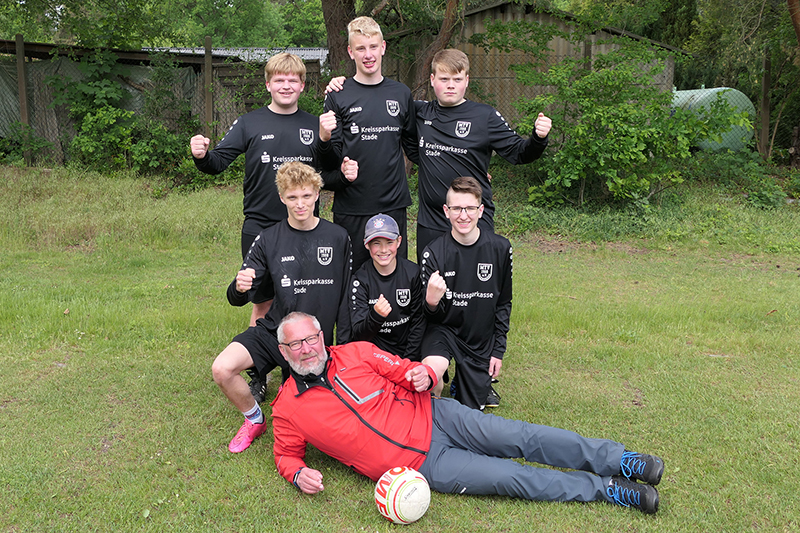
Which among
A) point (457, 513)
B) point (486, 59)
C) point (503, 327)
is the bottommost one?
point (457, 513)

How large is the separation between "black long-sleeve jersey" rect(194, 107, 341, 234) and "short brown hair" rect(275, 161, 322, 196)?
56 centimetres

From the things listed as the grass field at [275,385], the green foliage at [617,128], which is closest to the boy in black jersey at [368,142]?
the grass field at [275,385]

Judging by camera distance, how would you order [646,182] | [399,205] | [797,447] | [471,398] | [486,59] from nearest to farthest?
[797,447]
[471,398]
[399,205]
[646,182]
[486,59]

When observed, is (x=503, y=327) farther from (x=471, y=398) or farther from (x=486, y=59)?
(x=486, y=59)

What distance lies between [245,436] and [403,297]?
1.39 metres

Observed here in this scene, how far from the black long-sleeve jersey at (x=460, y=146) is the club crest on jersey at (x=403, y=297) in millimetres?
726

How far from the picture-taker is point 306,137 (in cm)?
497

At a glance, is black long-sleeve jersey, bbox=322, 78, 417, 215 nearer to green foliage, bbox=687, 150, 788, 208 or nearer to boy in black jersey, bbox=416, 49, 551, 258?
boy in black jersey, bbox=416, 49, 551, 258

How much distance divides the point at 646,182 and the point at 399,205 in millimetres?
6899

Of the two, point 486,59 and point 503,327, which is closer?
point 503,327

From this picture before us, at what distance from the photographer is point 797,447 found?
13.6 feet

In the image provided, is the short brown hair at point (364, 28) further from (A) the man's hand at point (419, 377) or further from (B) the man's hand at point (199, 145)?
(A) the man's hand at point (419, 377)

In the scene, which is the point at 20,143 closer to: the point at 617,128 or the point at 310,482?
the point at 617,128

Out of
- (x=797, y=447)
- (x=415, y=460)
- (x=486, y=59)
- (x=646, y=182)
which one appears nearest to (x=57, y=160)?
(x=486, y=59)
